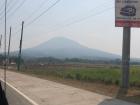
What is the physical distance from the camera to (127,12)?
23.9 meters

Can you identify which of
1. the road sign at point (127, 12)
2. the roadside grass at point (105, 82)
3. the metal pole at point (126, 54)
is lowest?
the roadside grass at point (105, 82)

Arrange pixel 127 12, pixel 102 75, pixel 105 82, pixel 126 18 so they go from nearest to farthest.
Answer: pixel 127 12 < pixel 126 18 < pixel 105 82 < pixel 102 75

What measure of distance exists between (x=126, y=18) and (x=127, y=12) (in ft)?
1.29

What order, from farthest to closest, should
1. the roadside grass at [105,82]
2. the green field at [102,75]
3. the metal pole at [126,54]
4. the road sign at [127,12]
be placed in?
the green field at [102,75], the metal pole at [126,54], the road sign at [127,12], the roadside grass at [105,82]

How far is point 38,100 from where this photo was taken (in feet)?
61.9

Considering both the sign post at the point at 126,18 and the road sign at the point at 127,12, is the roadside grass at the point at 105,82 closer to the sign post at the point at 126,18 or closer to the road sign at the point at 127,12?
the sign post at the point at 126,18

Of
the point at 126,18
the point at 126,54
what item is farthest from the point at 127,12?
the point at 126,54

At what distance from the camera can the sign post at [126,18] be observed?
23859 millimetres

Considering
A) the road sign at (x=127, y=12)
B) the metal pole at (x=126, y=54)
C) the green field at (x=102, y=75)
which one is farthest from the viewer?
the green field at (x=102, y=75)

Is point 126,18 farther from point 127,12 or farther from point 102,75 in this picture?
point 102,75

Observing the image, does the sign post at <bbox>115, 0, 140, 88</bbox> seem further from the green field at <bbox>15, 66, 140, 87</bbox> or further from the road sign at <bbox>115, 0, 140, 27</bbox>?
the green field at <bbox>15, 66, 140, 87</bbox>

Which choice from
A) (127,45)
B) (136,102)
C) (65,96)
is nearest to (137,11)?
(127,45)

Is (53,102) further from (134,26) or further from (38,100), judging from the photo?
(134,26)

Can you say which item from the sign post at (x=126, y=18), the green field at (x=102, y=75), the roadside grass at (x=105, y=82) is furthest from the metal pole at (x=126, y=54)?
the green field at (x=102, y=75)
